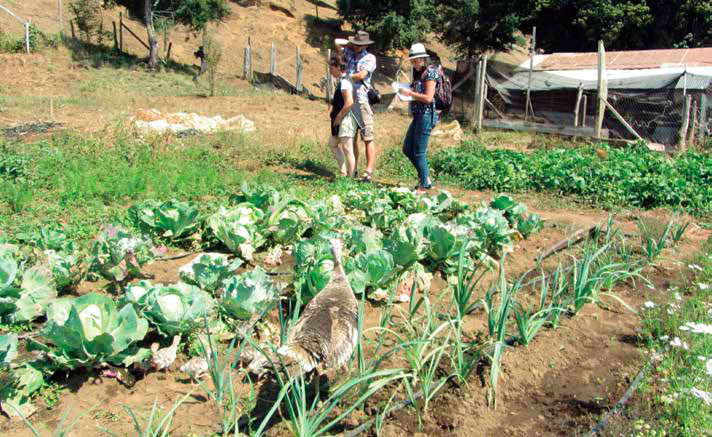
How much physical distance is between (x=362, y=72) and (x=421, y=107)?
2.62 feet

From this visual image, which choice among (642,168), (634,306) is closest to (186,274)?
(634,306)

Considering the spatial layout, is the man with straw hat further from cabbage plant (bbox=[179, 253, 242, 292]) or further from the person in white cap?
cabbage plant (bbox=[179, 253, 242, 292])

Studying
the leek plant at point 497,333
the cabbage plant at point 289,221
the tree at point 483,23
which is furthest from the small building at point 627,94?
the leek plant at point 497,333

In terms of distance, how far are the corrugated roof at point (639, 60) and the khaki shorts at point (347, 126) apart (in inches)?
593

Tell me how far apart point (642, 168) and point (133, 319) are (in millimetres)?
6367

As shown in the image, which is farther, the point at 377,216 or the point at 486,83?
the point at 486,83

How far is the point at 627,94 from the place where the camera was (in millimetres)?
12781

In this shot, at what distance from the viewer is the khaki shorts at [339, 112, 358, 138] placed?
253 inches

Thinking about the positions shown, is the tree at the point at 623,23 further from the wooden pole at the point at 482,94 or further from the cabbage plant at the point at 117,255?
the cabbage plant at the point at 117,255

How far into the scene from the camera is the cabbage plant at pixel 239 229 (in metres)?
3.84

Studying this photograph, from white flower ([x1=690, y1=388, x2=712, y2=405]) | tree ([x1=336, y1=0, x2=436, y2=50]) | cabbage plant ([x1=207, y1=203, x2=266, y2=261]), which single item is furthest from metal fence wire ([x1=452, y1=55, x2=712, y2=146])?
tree ([x1=336, y1=0, x2=436, y2=50])

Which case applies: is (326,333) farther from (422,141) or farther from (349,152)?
(349,152)

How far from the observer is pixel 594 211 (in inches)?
242

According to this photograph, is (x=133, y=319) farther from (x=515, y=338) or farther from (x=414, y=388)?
(x=515, y=338)
